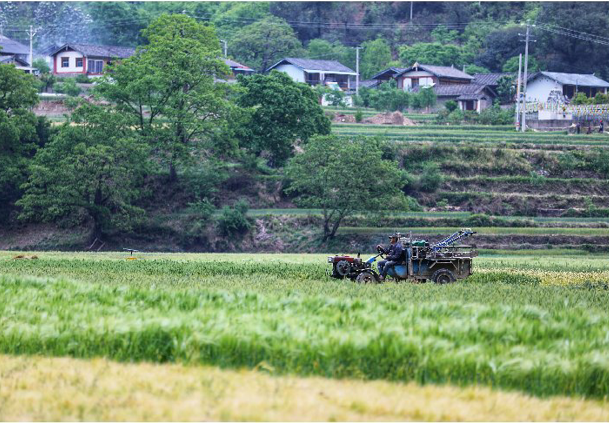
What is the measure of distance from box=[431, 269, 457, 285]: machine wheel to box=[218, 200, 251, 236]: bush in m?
33.0

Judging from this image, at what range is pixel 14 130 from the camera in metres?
60.7

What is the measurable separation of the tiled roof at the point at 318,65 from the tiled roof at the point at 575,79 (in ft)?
83.1

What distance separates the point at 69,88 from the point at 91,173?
34.8 meters

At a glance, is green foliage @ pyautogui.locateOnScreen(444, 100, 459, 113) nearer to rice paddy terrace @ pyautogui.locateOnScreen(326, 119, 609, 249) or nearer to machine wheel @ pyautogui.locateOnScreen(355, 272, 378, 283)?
rice paddy terrace @ pyautogui.locateOnScreen(326, 119, 609, 249)

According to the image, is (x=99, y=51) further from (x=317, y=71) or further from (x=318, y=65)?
(x=318, y=65)

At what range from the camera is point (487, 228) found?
59625mm

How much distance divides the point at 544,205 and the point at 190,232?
27116 millimetres

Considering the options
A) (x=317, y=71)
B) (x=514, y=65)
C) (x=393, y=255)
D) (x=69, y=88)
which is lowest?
(x=393, y=255)

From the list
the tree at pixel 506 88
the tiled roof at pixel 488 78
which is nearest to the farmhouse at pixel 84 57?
the tiled roof at pixel 488 78

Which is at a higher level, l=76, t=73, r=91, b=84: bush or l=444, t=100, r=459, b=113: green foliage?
l=76, t=73, r=91, b=84: bush

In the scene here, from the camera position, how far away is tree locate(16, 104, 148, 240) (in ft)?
189

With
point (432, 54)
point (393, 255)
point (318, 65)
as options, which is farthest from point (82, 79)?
point (393, 255)

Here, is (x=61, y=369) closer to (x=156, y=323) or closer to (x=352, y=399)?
(x=156, y=323)

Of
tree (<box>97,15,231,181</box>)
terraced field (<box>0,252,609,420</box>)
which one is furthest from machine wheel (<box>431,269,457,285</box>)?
tree (<box>97,15,231,181</box>)
